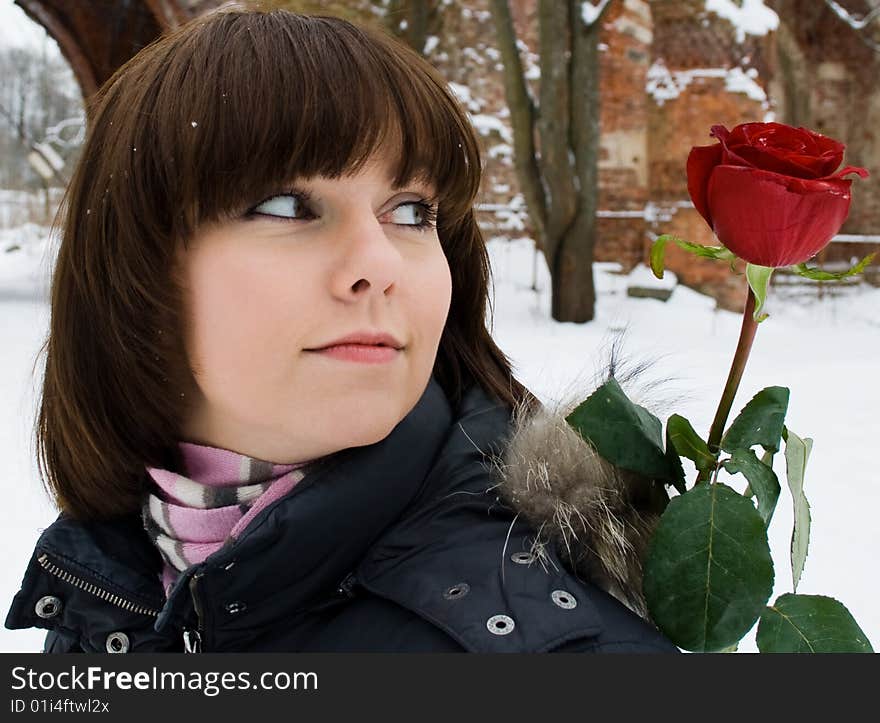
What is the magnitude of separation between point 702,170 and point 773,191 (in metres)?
0.07

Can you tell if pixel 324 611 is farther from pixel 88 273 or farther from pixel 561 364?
pixel 561 364

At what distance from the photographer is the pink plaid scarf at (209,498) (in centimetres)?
84

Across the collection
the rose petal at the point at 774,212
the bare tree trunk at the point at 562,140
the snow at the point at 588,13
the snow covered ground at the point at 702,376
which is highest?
the snow at the point at 588,13

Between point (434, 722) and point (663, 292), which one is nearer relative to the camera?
point (434, 722)

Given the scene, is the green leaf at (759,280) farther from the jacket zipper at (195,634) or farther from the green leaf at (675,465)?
the jacket zipper at (195,634)

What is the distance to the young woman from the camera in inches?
29.4

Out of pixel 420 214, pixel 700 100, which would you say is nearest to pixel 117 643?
pixel 420 214

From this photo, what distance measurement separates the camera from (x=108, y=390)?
3.12 ft

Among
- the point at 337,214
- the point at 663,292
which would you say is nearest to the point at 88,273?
the point at 337,214

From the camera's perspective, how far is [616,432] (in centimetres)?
73

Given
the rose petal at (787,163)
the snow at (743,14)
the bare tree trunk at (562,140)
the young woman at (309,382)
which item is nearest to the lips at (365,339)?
the young woman at (309,382)

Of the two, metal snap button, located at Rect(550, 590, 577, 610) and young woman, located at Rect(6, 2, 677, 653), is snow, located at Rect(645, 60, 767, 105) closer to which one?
young woman, located at Rect(6, 2, 677, 653)

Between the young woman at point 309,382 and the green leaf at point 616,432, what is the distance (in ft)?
0.18

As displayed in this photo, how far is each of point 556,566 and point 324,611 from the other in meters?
0.24
